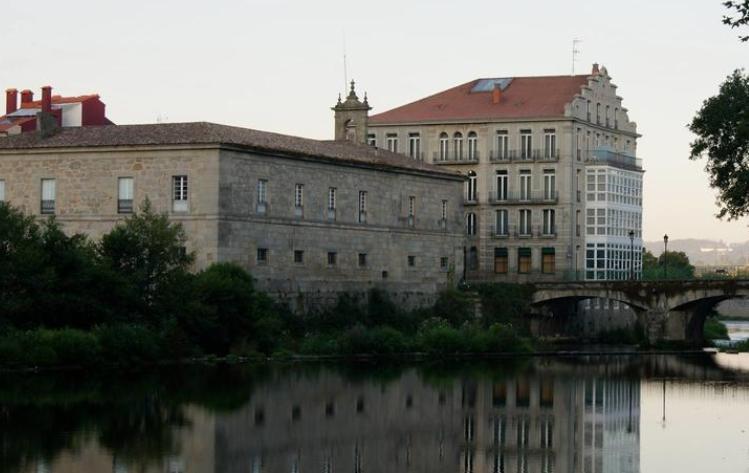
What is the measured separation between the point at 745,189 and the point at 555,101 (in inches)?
1462

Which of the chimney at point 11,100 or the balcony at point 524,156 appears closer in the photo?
the balcony at point 524,156

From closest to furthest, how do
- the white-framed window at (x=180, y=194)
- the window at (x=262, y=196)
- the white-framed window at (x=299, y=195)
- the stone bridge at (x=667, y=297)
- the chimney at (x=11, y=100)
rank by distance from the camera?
the white-framed window at (x=180, y=194)
the window at (x=262, y=196)
the white-framed window at (x=299, y=195)
the stone bridge at (x=667, y=297)
the chimney at (x=11, y=100)

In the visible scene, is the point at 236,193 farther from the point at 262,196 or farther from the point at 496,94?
the point at 496,94

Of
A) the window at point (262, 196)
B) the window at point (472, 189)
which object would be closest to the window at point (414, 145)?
the window at point (472, 189)

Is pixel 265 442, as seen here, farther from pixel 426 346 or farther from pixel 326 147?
pixel 326 147

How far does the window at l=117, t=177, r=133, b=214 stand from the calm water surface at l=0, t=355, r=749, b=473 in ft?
37.9

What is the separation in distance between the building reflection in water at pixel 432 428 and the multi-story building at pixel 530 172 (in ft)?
123

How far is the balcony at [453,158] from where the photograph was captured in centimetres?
8688

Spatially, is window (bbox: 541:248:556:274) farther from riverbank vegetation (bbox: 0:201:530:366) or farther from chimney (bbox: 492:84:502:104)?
riverbank vegetation (bbox: 0:201:530:366)

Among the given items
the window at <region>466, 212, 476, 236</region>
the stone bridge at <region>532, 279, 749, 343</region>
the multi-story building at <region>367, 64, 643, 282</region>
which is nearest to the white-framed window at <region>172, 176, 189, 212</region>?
the stone bridge at <region>532, 279, 749, 343</region>

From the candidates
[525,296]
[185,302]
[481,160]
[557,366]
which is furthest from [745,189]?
[481,160]

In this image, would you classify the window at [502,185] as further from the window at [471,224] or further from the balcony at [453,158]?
the window at [471,224]

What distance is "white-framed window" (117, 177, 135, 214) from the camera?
60.7 m

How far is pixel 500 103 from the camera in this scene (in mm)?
88125
